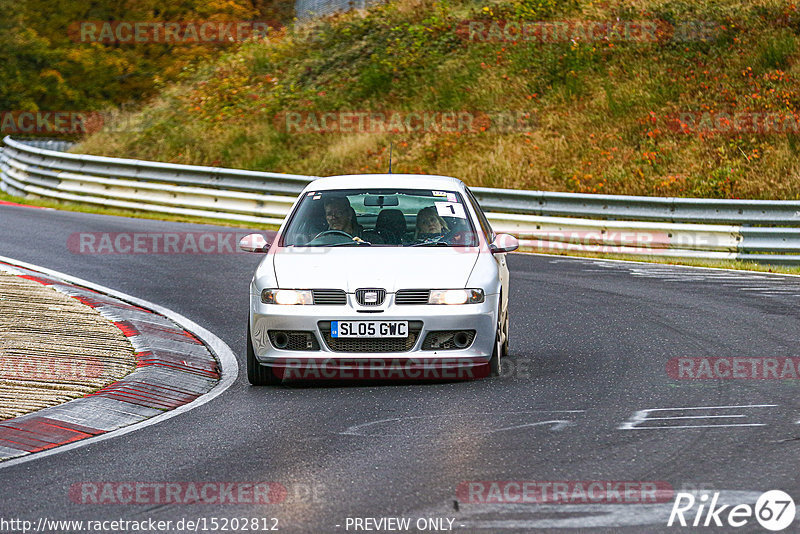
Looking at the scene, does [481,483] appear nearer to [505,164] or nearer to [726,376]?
[726,376]

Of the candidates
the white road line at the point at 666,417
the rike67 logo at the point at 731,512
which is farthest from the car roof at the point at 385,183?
the rike67 logo at the point at 731,512

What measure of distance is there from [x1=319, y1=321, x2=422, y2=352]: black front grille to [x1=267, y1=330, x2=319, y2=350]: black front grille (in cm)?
9

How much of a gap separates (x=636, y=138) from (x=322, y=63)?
11602 mm

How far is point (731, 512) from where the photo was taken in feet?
16.8

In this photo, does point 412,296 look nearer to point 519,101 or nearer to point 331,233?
point 331,233

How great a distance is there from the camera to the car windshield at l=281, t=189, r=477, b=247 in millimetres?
9086

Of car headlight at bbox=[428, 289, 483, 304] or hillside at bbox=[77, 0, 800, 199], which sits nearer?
car headlight at bbox=[428, 289, 483, 304]

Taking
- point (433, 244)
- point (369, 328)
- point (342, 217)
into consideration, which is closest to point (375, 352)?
point (369, 328)

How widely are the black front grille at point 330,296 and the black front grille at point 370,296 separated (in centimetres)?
11

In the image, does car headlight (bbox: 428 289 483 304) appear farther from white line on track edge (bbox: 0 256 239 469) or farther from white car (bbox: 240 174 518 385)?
white line on track edge (bbox: 0 256 239 469)

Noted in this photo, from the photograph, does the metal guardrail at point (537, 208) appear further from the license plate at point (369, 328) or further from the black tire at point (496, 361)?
the license plate at point (369, 328)

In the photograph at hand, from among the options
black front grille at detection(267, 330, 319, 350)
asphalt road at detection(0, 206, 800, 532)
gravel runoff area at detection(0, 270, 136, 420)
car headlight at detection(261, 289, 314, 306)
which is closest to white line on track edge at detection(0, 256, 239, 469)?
asphalt road at detection(0, 206, 800, 532)

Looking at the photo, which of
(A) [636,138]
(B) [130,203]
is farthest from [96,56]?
(A) [636,138]

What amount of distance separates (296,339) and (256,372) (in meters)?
0.49
